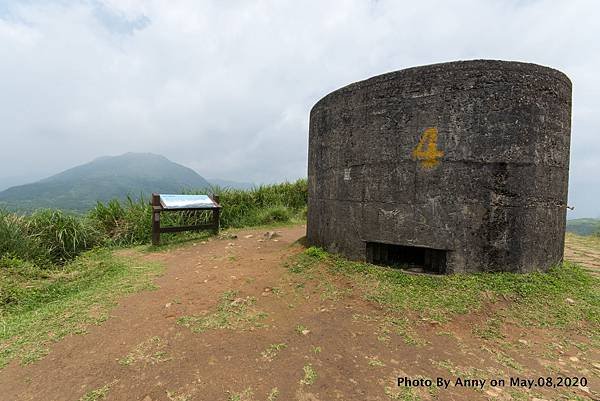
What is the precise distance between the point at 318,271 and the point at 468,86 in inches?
119

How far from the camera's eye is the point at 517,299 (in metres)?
3.12

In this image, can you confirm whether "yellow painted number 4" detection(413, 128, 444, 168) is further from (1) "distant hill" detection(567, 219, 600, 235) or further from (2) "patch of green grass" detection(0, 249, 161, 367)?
(1) "distant hill" detection(567, 219, 600, 235)

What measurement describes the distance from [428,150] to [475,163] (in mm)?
548

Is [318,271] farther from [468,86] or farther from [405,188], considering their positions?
[468,86]

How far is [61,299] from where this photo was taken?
383 cm

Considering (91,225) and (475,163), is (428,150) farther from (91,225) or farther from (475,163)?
(91,225)

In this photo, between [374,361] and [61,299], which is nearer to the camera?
[374,361]

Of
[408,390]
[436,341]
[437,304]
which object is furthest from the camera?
[437,304]

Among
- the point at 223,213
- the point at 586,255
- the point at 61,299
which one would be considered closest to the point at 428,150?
the point at 586,255

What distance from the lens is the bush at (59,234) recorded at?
249 inches

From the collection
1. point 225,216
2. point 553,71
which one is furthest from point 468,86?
point 225,216

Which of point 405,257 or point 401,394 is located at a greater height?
point 405,257

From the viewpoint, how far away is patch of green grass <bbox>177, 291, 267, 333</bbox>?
279cm

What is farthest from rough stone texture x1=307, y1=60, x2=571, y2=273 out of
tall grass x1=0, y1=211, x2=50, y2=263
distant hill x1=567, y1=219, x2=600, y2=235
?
distant hill x1=567, y1=219, x2=600, y2=235
